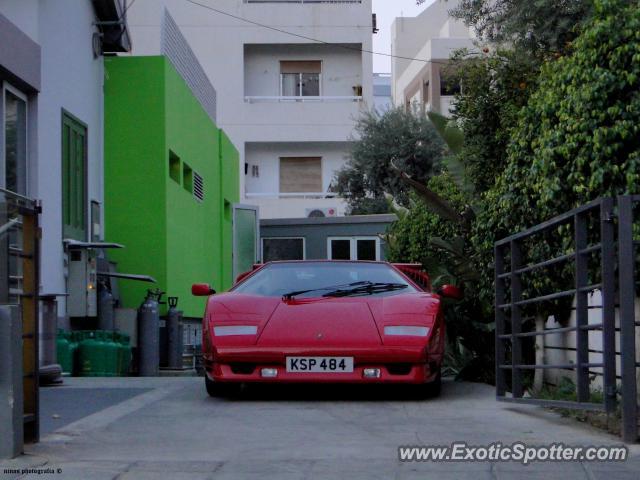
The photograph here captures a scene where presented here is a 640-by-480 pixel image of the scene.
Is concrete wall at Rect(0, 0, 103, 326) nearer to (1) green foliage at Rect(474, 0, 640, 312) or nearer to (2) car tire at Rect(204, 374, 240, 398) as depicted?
(2) car tire at Rect(204, 374, 240, 398)

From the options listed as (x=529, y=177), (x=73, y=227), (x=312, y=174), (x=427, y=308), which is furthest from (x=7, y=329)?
(x=312, y=174)

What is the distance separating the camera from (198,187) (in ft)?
74.8

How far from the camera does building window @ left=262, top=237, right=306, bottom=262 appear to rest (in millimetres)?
32188

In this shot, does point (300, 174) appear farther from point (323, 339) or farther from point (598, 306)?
point (598, 306)

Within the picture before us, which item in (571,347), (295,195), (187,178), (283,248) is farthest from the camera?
(295,195)

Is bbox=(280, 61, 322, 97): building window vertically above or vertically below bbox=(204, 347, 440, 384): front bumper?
above

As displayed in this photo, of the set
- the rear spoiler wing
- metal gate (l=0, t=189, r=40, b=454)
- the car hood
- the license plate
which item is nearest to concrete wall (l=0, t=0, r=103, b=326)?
the rear spoiler wing

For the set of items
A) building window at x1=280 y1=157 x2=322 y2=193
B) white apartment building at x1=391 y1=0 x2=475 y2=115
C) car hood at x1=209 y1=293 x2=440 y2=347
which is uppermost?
white apartment building at x1=391 y1=0 x2=475 y2=115

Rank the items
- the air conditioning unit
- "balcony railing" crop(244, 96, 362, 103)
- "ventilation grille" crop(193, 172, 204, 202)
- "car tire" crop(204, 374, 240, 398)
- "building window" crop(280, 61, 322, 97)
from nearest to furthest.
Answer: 1. "car tire" crop(204, 374, 240, 398)
2. "ventilation grille" crop(193, 172, 204, 202)
3. the air conditioning unit
4. "balcony railing" crop(244, 96, 362, 103)
5. "building window" crop(280, 61, 322, 97)

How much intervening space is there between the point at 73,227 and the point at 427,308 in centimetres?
805

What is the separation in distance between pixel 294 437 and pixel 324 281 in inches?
129

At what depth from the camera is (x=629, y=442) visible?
5922 millimetres

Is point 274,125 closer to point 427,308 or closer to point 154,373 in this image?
point 154,373

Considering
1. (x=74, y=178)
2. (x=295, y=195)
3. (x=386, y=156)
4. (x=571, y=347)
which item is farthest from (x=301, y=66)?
(x=571, y=347)
